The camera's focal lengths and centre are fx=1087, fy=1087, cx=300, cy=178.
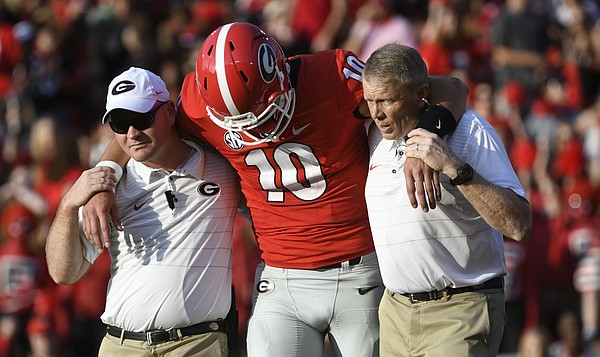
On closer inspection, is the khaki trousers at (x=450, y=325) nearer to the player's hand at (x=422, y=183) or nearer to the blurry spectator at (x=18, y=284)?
the player's hand at (x=422, y=183)

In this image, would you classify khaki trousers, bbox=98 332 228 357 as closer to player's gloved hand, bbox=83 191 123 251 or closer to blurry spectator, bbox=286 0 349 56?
player's gloved hand, bbox=83 191 123 251

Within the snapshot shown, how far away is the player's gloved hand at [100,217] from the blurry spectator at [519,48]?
7.41m

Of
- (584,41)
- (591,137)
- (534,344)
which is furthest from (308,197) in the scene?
(584,41)

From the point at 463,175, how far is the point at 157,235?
163cm

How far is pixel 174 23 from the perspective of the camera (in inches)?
492

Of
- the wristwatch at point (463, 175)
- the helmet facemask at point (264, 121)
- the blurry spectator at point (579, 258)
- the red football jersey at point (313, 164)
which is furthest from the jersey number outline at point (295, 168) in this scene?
the blurry spectator at point (579, 258)

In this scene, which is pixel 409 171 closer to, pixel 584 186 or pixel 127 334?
pixel 127 334

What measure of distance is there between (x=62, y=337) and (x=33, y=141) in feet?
7.27

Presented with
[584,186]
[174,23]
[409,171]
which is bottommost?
[584,186]

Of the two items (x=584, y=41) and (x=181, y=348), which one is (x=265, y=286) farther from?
(x=584, y=41)

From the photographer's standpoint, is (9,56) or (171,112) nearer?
(171,112)

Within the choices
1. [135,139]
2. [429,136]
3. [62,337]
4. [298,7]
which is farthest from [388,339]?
[298,7]

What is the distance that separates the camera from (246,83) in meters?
4.79

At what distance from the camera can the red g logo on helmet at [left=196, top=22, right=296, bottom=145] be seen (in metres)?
4.79
